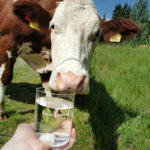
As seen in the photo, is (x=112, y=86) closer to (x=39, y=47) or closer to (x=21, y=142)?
(x=39, y=47)

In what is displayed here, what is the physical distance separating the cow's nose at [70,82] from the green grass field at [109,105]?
3.07 ft

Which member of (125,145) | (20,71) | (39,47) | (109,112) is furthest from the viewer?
(20,71)

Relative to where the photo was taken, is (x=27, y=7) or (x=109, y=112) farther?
(x=109, y=112)

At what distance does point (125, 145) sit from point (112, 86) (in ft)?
5.71

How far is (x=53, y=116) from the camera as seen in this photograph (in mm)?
1253

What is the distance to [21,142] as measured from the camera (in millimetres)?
1141

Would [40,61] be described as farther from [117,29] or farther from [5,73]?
[117,29]

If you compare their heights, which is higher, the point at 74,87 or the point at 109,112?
the point at 74,87

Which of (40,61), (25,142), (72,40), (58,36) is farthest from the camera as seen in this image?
(40,61)

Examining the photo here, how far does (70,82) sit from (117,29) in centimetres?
181

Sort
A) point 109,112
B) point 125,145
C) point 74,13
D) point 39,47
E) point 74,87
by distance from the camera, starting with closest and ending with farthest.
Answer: point 74,87
point 125,145
point 74,13
point 109,112
point 39,47

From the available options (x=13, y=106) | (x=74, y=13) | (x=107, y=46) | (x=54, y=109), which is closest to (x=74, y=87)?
(x=54, y=109)

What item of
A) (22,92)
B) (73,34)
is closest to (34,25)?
(73,34)

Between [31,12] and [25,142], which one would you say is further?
[31,12]
